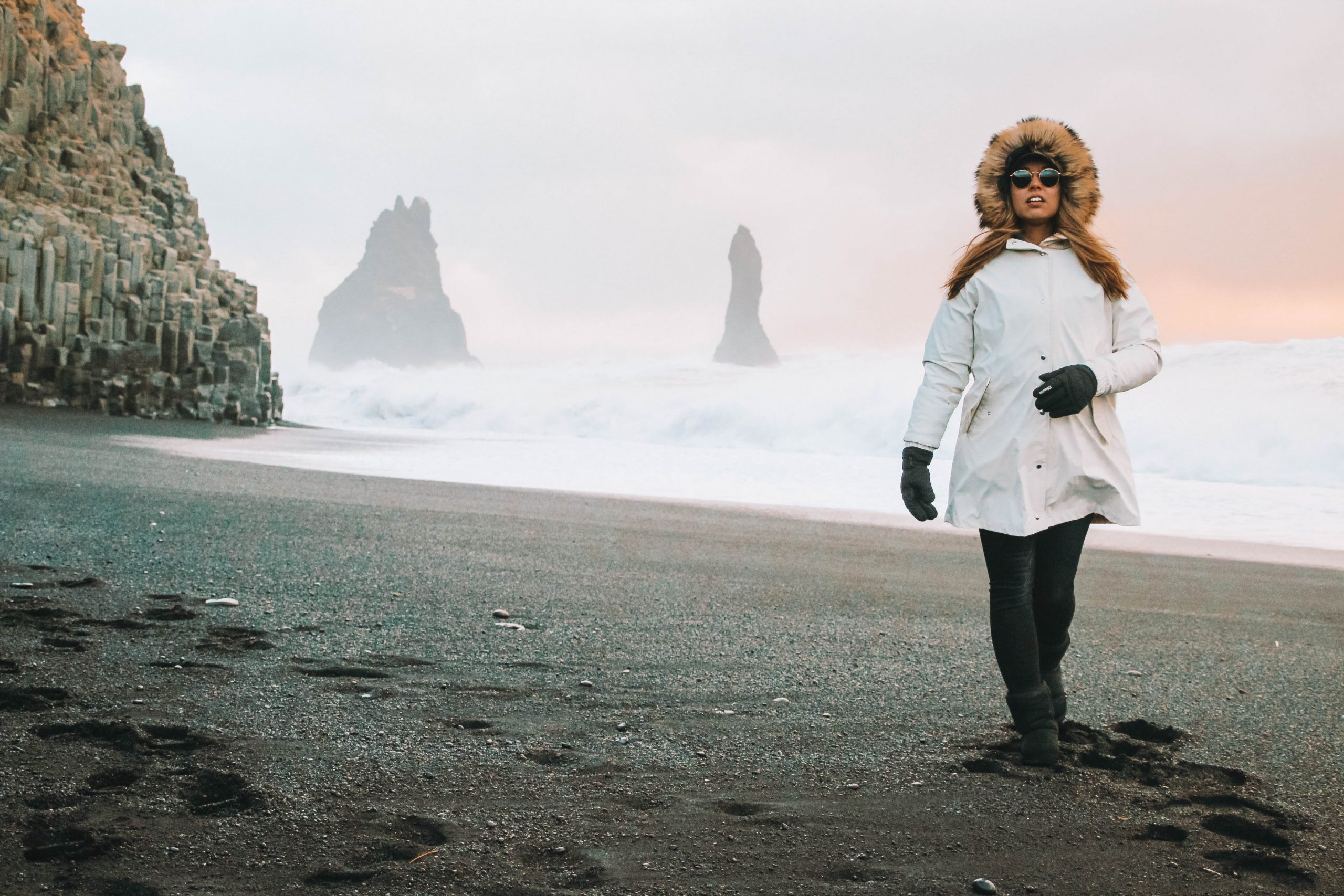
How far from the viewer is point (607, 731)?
3.25 metres

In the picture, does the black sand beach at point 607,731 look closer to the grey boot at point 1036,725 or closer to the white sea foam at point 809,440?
the grey boot at point 1036,725

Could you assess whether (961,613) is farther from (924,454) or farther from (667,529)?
(667,529)

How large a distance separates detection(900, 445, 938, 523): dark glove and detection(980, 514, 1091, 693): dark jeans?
0.19 m

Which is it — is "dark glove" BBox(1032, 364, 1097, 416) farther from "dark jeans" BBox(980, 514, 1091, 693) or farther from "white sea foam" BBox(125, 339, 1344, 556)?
"white sea foam" BBox(125, 339, 1344, 556)

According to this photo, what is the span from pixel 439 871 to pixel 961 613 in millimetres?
4181

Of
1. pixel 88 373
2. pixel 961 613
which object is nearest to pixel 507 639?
pixel 961 613

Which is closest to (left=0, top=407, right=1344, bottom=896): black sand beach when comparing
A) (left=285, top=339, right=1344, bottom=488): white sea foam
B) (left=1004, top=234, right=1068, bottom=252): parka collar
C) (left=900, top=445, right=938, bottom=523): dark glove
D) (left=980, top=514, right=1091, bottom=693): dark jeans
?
(left=980, top=514, right=1091, bottom=693): dark jeans

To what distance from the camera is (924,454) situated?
11.0 feet

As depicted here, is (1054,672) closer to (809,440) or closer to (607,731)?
(607,731)

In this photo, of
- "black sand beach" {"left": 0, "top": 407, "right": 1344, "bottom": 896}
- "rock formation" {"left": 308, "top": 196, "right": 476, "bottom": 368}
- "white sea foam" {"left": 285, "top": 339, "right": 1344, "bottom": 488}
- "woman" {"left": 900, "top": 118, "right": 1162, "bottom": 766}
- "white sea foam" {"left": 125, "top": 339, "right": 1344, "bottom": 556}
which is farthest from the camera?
"rock formation" {"left": 308, "top": 196, "right": 476, "bottom": 368}

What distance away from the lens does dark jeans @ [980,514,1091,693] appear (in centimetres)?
326

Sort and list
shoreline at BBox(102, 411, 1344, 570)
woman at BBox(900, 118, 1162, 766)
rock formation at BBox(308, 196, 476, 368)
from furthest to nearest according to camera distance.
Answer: rock formation at BBox(308, 196, 476, 368) < shoreline at BBox(102, 411, 1344, 570) < woman at BBox(900, 118, 1162, 766)

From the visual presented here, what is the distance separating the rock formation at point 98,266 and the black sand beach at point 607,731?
27340 millimetres

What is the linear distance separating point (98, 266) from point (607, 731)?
34431mm
